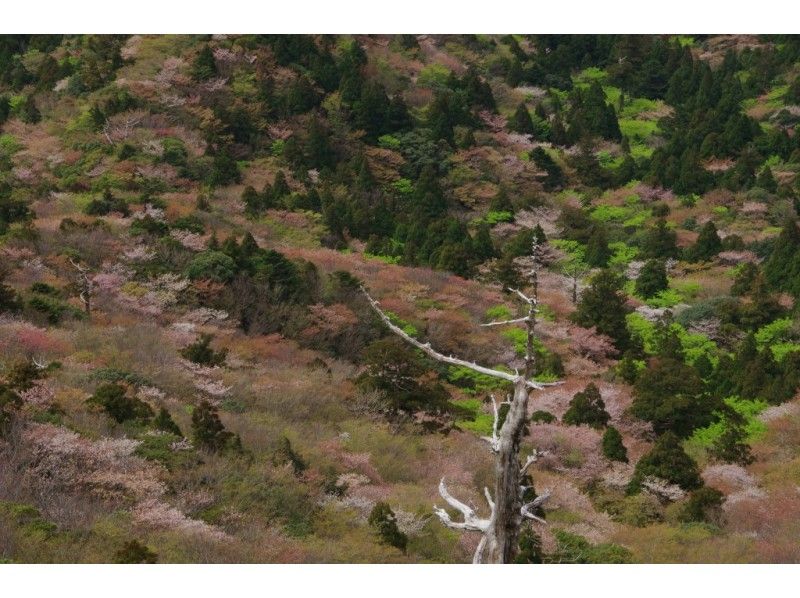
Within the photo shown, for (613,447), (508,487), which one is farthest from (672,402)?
(508,487)

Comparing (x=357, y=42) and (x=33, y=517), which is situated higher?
(x=357, y=42)

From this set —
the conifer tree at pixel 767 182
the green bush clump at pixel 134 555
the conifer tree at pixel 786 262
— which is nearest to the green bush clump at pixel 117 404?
the green bush clump at pixel 134 555

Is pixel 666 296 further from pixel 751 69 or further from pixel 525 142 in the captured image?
pixel 751 69

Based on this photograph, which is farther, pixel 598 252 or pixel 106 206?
pixel 598 252

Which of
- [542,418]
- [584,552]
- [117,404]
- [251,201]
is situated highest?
[117,404]

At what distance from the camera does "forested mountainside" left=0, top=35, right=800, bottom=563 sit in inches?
609

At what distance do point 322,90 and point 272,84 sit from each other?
2.55 metres

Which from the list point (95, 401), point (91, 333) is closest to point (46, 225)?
point (91, 333)

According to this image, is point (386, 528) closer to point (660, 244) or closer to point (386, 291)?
point (386, 291)

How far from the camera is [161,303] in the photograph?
2514cm

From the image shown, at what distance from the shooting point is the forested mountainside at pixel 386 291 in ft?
50.7

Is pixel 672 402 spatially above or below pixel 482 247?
above

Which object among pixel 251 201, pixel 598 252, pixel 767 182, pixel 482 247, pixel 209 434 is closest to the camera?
pixel 209 434

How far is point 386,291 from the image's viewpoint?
29.7 m
